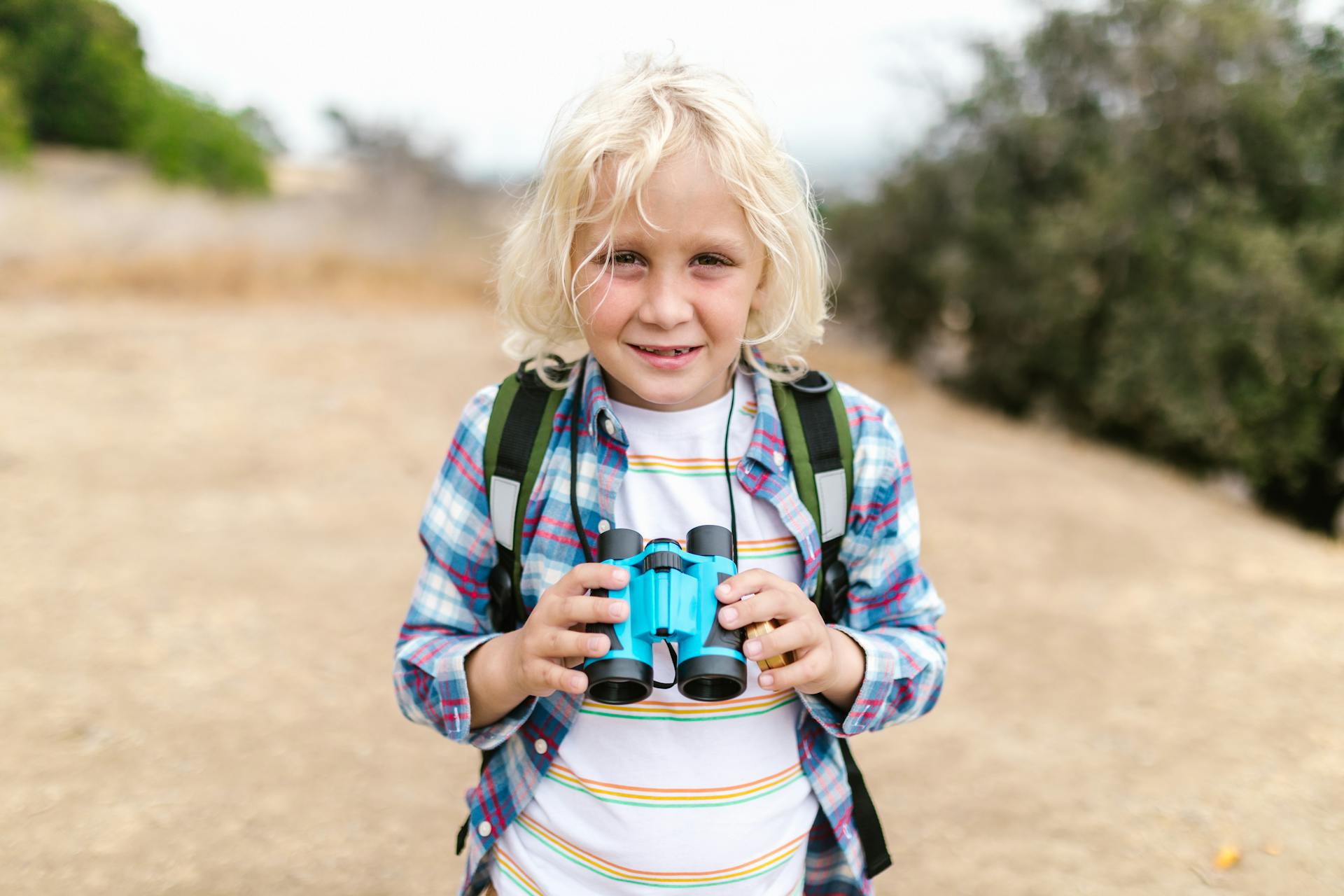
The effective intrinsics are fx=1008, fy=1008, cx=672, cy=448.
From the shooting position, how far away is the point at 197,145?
18281mm

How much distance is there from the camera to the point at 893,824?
4133 mm

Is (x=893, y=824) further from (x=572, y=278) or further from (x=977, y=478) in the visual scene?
(x=977, y=478)

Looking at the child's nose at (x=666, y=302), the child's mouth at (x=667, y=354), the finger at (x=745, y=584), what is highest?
the child's nose at (x=666, y=302)

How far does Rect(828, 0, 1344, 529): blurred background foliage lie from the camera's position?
1059cm

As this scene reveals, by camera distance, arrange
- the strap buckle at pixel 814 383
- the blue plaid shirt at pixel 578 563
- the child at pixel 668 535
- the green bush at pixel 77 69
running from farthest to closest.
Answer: the green bush at pixel 77 69, the strap buckle at pixel 814 383, the blue plaid shirt at pixel 578 563, the child at pixel 668 535

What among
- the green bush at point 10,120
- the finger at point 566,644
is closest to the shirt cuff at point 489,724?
the finger at point 566,644

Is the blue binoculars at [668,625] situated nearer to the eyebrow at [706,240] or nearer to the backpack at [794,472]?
the backpack at [794,472]

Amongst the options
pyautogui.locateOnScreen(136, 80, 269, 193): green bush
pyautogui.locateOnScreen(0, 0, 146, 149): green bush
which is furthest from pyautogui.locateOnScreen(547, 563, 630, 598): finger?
pyautogui.locateOnScreen(136, 80, 269, 193): green bush

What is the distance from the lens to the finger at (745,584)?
1479 millimetres

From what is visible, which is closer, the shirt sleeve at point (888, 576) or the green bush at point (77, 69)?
the shirt sleeve at point (888, 576)

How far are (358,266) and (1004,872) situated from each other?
45.7 ft

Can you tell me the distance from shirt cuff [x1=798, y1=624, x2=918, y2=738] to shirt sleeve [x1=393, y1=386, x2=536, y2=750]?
507mm

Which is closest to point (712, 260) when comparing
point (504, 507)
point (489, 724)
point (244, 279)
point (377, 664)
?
point (504, 507)

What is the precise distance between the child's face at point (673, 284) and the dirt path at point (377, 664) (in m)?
2.66
